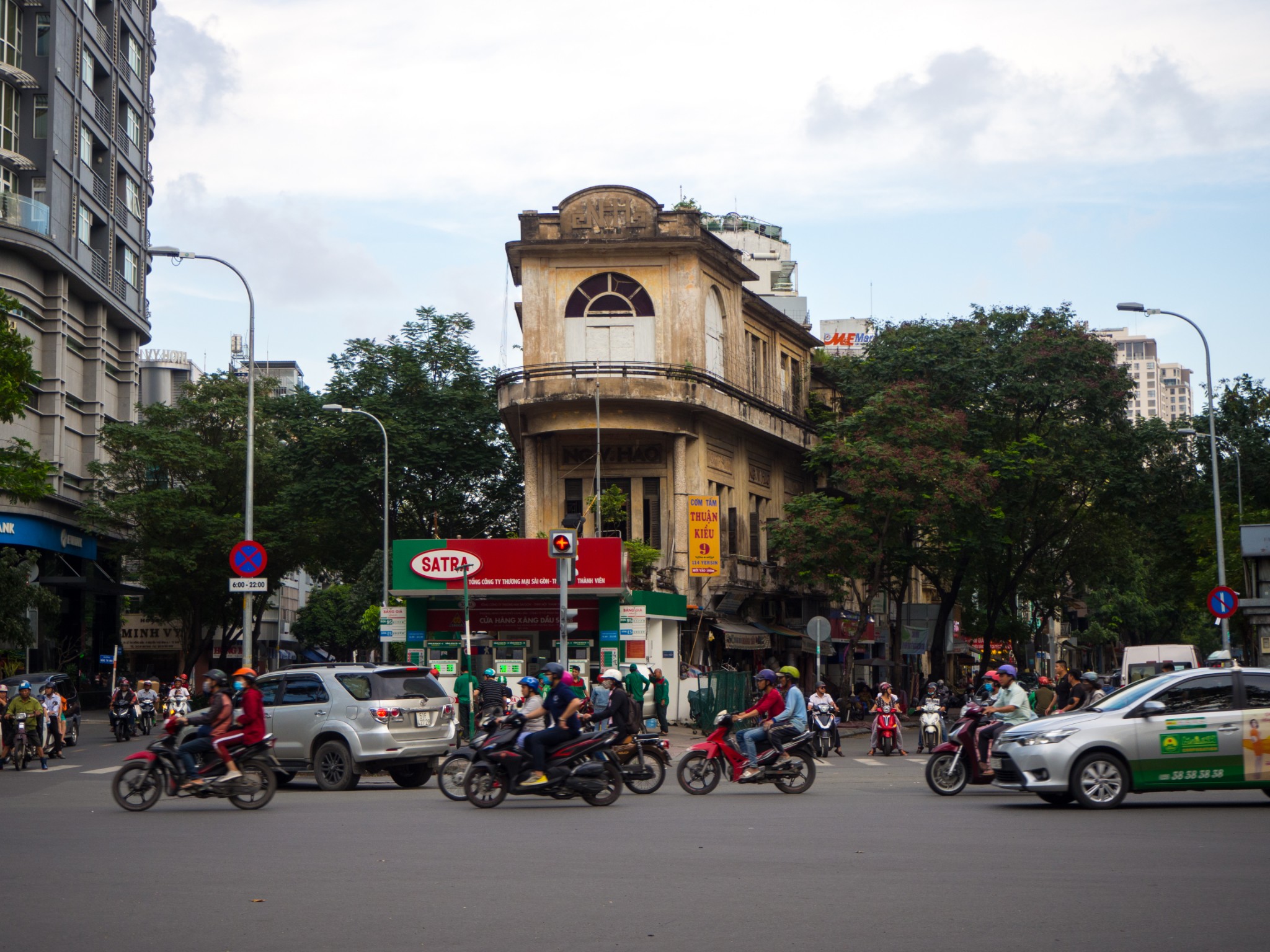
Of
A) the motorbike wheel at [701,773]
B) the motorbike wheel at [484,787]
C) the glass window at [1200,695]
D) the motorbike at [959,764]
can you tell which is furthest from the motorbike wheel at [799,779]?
the glass window at [1200,695]

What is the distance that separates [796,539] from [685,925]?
114 ft

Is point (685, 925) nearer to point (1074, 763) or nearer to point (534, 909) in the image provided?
point (534, 909)

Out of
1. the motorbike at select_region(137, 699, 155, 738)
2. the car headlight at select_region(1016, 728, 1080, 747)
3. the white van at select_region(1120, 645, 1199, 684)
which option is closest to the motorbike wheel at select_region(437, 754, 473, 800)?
the car headlight at select_region(1016, 728, 1080, 747)

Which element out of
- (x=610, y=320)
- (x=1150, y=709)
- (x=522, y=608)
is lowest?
(x=1150, y=709)

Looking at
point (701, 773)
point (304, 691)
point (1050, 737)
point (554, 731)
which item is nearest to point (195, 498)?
point (304, 691)

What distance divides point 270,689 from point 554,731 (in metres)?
5.52

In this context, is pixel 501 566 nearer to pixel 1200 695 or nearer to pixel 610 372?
pixel 610 372

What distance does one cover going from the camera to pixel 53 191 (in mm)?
48062

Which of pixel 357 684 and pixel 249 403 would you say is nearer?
pixel 357 684

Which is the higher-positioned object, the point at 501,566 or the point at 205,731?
the point at 501,566

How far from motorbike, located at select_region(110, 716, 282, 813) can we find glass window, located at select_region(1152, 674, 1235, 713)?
9875mm

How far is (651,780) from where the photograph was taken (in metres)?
19.0

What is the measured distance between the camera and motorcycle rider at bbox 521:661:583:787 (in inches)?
652

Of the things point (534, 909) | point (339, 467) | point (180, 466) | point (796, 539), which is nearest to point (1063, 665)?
point (534, 909)
